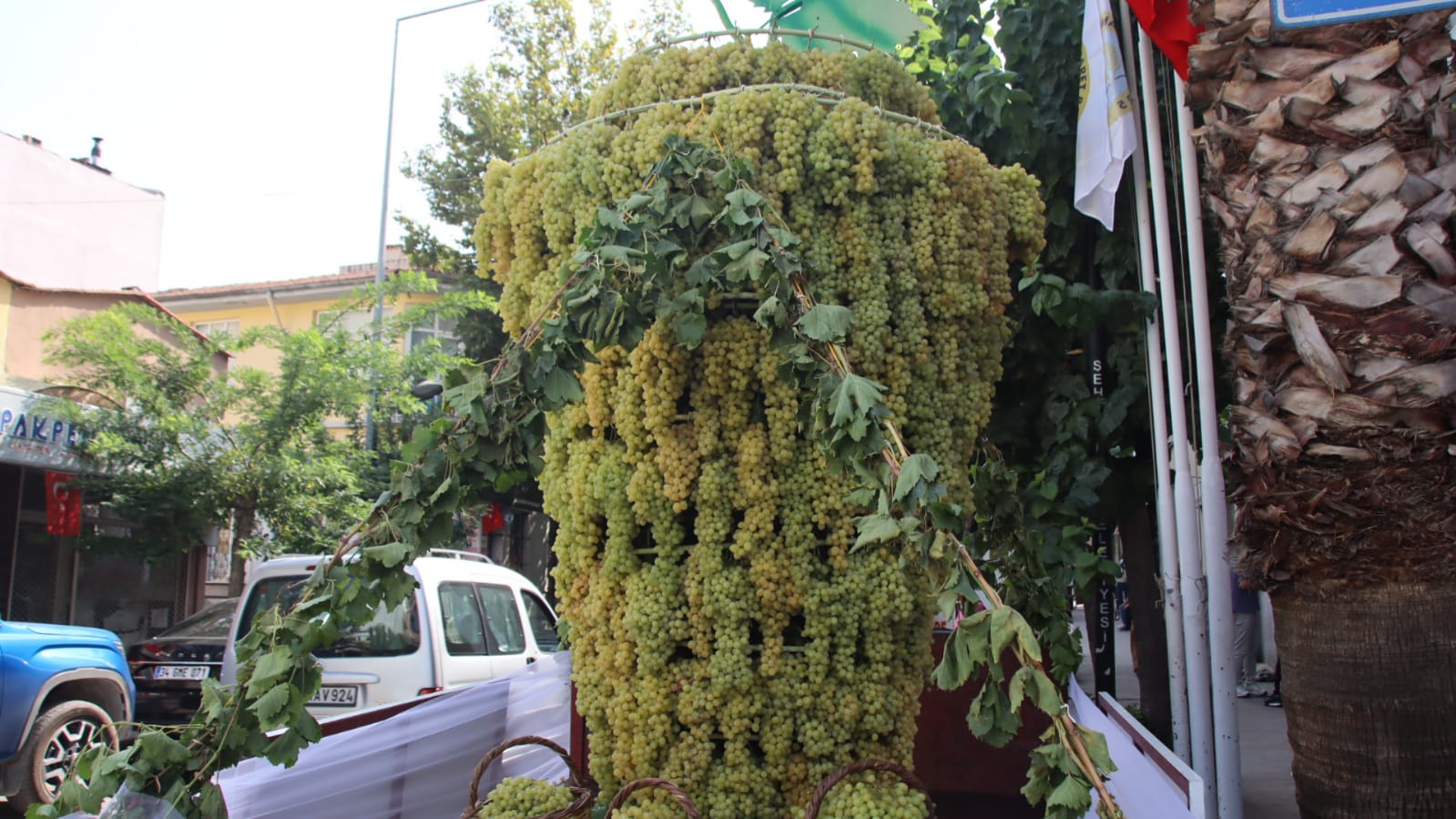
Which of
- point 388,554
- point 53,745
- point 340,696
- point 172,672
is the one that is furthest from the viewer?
point 172,672

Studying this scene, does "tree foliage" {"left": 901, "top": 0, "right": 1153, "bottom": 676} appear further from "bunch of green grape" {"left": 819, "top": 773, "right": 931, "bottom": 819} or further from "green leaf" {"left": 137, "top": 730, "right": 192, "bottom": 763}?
"green leaf" {"left": 137, "top": 730, "right": 192, "bottom": 763}

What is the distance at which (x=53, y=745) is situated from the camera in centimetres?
790

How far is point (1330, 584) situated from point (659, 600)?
2270mm

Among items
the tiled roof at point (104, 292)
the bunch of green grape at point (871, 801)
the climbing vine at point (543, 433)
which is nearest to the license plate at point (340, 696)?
the climbing vine at point (543, 433)

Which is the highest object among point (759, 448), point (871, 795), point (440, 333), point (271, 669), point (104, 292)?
point (440, 333)

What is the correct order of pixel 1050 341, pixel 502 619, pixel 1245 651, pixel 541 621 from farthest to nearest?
1. pixel 1245 651
2. pixel 541 621
3. pixel 502 619
4. pixel 1050 341

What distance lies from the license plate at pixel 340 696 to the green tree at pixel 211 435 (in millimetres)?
5149

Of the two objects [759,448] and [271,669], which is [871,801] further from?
[271,669]

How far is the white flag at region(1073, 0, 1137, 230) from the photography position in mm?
5609

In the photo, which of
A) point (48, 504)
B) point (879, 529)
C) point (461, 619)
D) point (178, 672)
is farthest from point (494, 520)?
point (879, 529)

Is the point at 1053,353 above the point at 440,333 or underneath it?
underneath

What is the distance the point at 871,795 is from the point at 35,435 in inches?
488

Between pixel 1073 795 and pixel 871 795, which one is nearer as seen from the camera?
pixel 1073 795

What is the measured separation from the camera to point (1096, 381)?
611 cm
